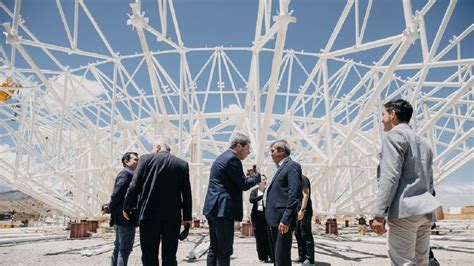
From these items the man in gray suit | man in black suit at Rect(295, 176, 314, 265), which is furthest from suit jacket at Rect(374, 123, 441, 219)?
man in black suit at Rect(295, 176, 314, 265)

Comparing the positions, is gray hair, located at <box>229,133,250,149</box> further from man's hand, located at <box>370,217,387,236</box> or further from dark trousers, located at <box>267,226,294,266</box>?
man's hand, located at <box>370,217,387,236</box>

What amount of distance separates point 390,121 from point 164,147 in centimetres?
223

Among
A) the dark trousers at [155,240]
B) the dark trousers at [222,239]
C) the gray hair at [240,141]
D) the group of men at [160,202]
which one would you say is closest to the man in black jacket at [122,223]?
→ the group of men at [160,202]

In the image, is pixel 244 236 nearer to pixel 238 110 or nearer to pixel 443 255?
pixel 443 255

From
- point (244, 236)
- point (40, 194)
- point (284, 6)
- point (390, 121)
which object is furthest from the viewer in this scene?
point (40, 194)

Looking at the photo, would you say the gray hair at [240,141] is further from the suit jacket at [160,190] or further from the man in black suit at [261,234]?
the man in black suit at [261,234]

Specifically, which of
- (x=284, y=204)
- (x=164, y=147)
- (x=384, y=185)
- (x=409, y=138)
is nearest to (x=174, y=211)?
(x=164, y=147)

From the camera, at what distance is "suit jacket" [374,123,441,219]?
2.60 m

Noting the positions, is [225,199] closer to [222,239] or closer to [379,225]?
[222,239]

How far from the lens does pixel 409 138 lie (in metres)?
2.76

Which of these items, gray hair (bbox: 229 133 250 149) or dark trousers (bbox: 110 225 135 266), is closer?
gray hair (bbox: 229 133 250 149)

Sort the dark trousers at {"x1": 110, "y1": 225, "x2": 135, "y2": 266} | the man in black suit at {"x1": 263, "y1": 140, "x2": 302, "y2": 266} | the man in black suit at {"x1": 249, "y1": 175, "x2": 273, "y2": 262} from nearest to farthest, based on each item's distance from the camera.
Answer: the man in black suit at {"x1": 263, "y1": 140, "x2": 302, "y2": 266} < the dark trousers at {"x1": 110, "y1": 225, "x2": 135, "y2": 266} < the man in black suit at {"x1": 249, "y1": 175, "x2": 273, "y2": 262}

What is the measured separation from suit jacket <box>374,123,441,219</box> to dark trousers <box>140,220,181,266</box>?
193 cm

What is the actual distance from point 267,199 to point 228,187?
450 millimetres
